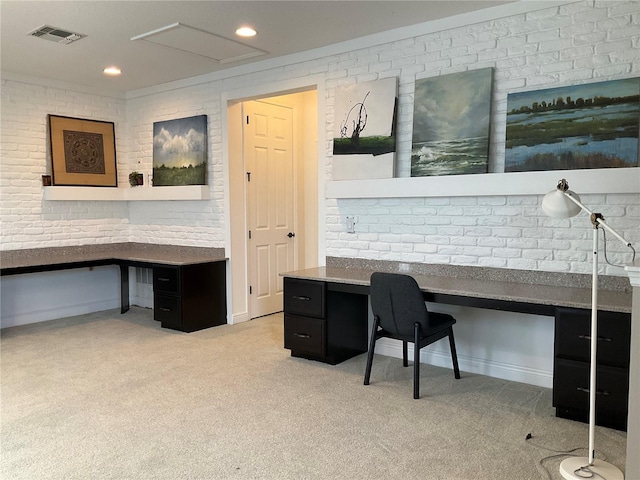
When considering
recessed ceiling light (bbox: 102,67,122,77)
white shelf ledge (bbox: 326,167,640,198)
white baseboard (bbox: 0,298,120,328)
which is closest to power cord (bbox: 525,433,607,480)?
white shelf ledge (bbox: 326,167,640,198)

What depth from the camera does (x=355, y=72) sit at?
4.19 m

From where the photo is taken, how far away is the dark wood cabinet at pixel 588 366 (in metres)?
2.70

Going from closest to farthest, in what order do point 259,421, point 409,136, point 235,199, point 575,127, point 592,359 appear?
point 592,359, point 259,421, point 575,127, point 409,136, point 235,199

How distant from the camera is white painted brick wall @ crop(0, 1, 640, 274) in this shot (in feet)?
10.4

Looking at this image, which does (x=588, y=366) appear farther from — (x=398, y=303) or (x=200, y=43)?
(x=200, y=43)

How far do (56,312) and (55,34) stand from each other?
3.03 meters

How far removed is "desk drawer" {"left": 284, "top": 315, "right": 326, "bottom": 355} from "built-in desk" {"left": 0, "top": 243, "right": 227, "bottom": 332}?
1.31 m

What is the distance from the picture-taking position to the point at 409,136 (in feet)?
12.8

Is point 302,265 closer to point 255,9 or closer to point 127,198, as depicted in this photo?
point 127,198

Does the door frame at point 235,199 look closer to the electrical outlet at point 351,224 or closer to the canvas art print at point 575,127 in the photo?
the electrical outlet at point 351,224

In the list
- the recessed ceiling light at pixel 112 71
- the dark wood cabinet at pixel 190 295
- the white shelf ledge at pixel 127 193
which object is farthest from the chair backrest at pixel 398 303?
the recessed ceiling light at pixel 112 71

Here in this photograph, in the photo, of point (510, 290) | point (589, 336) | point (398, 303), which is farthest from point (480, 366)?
point (589, 336)

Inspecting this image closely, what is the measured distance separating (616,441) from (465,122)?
84.1 inches

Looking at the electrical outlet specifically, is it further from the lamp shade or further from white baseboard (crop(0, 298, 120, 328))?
white baseboard (crop(0, 298, 120, 328))
